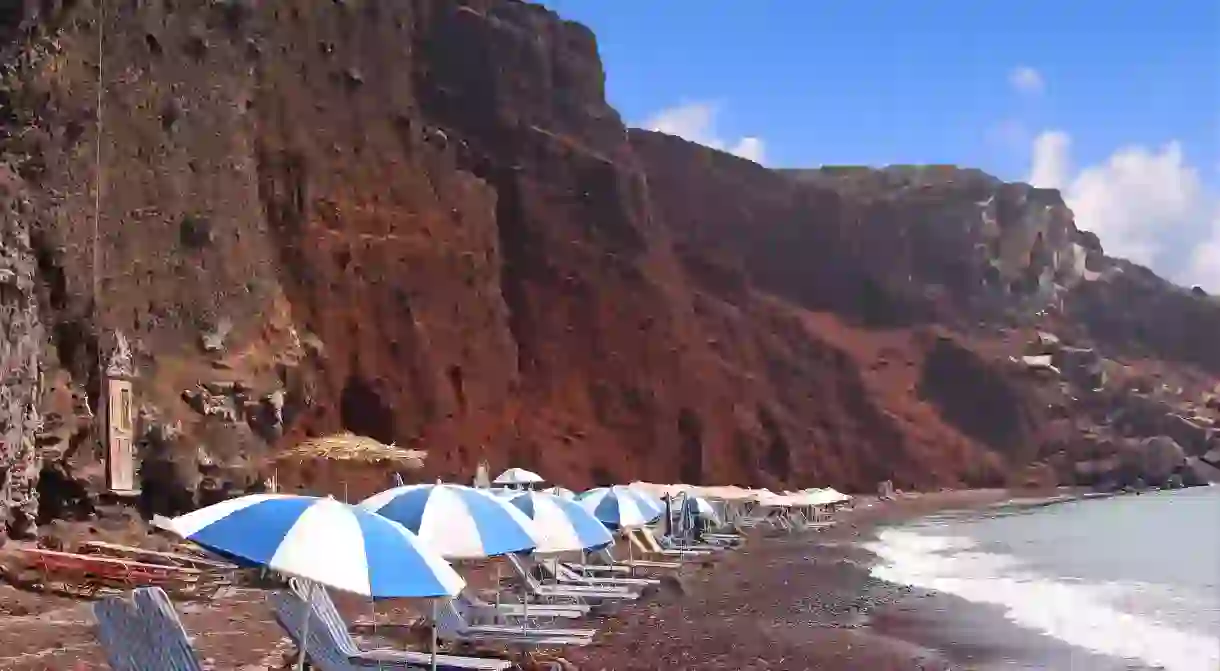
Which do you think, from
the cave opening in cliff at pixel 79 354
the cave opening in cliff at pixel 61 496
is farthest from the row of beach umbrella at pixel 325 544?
the cave opening in cliff at pixel 79 354

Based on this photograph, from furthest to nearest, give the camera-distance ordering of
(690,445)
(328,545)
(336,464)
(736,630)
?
1. (690,445)
2. (336,464)
3. (736,630)
4. (328,545)

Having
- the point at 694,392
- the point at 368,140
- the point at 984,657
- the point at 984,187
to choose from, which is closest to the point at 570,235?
the point at 694,392

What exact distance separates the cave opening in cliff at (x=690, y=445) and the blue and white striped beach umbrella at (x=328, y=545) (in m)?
44.4

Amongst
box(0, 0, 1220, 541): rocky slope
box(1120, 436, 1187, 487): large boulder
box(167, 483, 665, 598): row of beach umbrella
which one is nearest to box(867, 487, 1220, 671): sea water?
box(167, 483, 665, 598): row of beach umbrella

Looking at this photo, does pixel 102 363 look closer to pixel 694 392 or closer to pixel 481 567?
pixel 481 567

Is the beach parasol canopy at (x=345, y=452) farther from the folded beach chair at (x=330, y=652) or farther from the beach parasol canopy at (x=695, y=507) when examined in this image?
the folded beach chair at (x=330, y=652)

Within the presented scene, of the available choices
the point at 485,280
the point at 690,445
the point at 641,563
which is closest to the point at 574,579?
the point at 641,563

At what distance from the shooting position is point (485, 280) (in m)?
40.9

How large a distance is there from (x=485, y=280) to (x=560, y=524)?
1153 inches

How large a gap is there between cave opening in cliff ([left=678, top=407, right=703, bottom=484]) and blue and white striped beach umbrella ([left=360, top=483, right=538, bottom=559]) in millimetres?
41639

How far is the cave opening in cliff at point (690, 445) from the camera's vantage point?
51.3 metres

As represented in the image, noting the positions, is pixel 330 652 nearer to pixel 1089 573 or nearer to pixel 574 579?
pixel 574 579

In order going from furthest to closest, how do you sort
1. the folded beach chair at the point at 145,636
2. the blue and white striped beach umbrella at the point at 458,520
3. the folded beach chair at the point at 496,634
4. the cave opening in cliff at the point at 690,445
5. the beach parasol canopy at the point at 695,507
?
the cave opening in cliff at the point at 690,445
the beach parasol canopy at the point at 695,507
the folded beach chair at the point at 496,634
the blue and white striped beach umbrella at the point at 458,520
the folded beach chair at the point at 145,636

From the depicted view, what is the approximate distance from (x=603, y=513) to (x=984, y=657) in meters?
7.35
